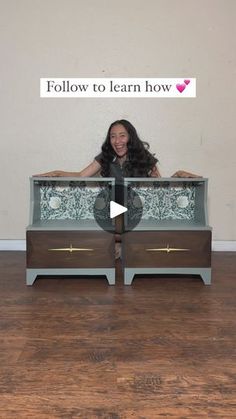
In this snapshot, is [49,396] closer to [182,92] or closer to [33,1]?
[182,92]

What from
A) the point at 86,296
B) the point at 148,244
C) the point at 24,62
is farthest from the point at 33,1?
the point at 86,296

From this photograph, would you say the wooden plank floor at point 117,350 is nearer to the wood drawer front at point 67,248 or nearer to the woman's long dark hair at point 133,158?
the wood drawer front at point 67,248

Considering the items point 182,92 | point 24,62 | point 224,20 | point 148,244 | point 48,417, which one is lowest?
point 48,417

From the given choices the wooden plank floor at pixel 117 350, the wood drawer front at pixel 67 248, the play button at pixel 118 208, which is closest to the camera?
the wooden plank floor at pixel 117 350

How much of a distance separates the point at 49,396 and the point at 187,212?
1.55m

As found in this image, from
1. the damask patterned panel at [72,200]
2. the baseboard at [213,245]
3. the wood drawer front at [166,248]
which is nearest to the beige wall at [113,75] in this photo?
the baseboard at [213,245]

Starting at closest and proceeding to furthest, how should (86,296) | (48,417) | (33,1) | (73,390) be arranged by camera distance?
(48,417)
(73,390)
(86,296)
(33,1)

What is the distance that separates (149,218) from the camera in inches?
94.1

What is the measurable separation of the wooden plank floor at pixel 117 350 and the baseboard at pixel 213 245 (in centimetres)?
81

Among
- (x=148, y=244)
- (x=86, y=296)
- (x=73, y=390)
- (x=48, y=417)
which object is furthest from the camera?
(x=148, y=244)

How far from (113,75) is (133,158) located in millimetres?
721

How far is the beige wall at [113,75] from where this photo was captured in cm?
271

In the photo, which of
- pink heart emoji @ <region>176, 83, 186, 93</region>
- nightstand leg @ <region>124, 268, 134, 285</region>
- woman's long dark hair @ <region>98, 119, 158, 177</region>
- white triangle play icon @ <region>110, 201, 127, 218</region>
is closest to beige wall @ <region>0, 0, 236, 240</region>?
pink heart emoji @ <region>176, 83, 186, 93</region>

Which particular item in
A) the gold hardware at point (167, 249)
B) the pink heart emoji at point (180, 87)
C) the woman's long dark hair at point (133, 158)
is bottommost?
the gold hardware at point (167, 249)
